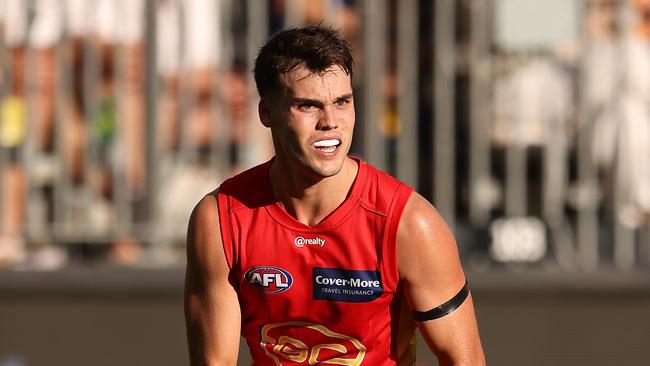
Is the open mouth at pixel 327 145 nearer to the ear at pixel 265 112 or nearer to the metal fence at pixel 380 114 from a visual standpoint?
the ear at pixel 265 112

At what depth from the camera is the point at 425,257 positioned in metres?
4.46

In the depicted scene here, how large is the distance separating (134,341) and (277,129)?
11.8ft

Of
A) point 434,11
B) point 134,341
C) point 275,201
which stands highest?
point 434,11

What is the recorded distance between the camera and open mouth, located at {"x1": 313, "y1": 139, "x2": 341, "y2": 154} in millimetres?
4379

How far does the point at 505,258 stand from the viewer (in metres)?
7.73

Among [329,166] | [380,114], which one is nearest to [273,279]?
[329,166]

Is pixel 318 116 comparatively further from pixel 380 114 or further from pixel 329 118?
pixel 380 114

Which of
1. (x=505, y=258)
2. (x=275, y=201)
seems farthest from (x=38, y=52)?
(x=275, y=201)

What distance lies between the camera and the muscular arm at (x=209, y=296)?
15.2ft

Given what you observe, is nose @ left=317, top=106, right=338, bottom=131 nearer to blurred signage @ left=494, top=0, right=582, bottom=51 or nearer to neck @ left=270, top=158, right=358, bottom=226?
neck @ left=270, top=158, right=358, bottom=226

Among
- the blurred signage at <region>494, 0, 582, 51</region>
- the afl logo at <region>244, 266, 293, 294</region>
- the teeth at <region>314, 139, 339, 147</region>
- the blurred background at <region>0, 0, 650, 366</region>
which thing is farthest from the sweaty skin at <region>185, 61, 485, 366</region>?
the blurred signage at <region>494, 0, 582, 51</region>

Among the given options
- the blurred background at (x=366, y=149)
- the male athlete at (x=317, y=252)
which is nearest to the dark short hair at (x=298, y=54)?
the male athlete at (x=317, y=252)

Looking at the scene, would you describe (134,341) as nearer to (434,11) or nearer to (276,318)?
(434,11)

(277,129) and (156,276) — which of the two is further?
(156,276)
